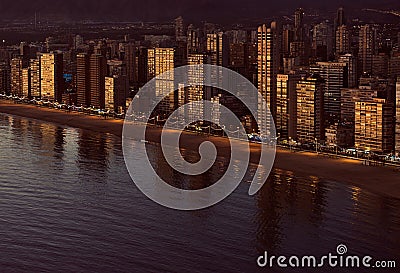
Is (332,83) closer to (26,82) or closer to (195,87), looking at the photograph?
(195,87)

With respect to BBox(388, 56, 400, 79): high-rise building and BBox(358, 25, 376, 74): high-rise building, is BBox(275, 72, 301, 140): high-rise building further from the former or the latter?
BBox(358, 25, 376, 74): high-rise building

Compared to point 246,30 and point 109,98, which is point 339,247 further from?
point 246,30

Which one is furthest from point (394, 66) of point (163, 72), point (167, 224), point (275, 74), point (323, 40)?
point (167, 224)

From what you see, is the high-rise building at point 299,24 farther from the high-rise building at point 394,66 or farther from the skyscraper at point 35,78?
the skyscraper at point 35,78

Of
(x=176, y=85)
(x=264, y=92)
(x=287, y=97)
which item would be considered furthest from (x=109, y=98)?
(x=287, y=97)

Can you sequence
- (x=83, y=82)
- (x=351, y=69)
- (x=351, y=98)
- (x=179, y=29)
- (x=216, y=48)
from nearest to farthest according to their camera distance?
(x=351, y=98)
(x=351, y=69)
(x=83, y=82)
(x=216, y=48)
(x=179, y=29)

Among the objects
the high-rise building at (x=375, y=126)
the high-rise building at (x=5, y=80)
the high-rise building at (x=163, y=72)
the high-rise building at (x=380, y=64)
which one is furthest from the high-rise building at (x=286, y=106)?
the high-rise building at (x=5, y=80)
